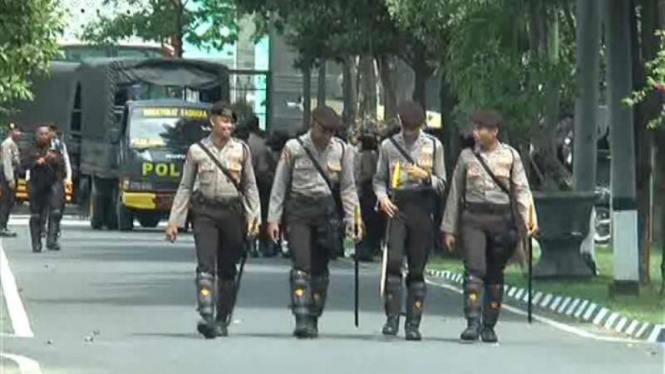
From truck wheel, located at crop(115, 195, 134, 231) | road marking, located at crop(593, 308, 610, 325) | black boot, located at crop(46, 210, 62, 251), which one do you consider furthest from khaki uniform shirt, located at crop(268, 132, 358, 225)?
truck wheel, located at crop(115, 195, 134, 231)

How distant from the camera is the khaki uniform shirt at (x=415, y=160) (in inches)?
714

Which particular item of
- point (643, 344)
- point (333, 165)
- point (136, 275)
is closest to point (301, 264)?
point (333, 165)

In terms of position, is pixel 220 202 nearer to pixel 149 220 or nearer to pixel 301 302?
pixel 301 302

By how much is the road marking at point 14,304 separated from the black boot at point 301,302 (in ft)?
7.47

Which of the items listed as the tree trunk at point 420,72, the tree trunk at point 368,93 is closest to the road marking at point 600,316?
the tree trunk at point 420,72

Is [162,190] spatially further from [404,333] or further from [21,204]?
[404,333]

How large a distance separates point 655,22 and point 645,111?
1057mm

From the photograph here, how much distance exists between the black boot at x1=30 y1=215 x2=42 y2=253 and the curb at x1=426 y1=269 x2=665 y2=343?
933 cm

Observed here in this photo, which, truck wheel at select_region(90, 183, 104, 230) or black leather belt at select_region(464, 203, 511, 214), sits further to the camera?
truck wheel at select_region(90, 183, 104, 230)

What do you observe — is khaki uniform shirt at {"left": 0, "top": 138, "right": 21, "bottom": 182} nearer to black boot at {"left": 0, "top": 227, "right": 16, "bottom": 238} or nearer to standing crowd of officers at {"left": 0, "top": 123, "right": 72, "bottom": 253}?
black boot at {"left": 0, "top": 227, "right": 16, "bottom": 238}

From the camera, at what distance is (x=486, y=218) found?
18.1m

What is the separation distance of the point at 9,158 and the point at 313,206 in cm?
1969

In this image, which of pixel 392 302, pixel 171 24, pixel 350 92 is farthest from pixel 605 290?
pixel 171 24

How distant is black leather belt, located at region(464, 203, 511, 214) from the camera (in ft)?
59.5
